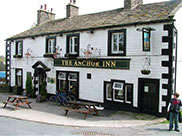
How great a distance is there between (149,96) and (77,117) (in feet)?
13.9

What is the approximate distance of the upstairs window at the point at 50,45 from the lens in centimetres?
1759

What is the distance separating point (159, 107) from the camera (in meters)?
11.7

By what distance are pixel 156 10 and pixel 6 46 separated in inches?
640

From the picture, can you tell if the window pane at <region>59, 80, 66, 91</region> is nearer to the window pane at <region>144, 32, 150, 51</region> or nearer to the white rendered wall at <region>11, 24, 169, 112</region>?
the white rendered wall at <region>11, 24, 169, 112</region>

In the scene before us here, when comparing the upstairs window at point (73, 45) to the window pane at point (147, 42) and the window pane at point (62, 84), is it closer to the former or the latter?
the window pane at point (62, 84)

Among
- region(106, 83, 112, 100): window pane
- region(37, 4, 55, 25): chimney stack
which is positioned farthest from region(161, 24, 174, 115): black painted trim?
region(37, 4, 55, 25): chimney stack

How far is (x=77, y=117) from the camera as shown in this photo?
12.0 metres

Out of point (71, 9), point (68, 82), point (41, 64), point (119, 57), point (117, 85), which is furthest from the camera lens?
point (71, 9)

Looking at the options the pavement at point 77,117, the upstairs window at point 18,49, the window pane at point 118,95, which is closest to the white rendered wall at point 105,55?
the window pane at point 118,95

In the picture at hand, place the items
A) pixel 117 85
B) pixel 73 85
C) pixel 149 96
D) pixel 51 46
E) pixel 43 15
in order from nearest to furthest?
pixel 149 96 → pixel 117 85 → pixel 73 85 → pixel 51 46 → pixel 43 15

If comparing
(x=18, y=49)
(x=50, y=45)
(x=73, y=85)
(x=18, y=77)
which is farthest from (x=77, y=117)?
(x=18, y=49)

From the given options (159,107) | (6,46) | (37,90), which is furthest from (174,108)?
(6,46)

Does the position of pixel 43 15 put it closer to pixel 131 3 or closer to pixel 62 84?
pixel 62 84

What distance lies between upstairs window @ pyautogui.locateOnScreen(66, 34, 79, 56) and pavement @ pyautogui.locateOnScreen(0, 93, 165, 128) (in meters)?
4.31
